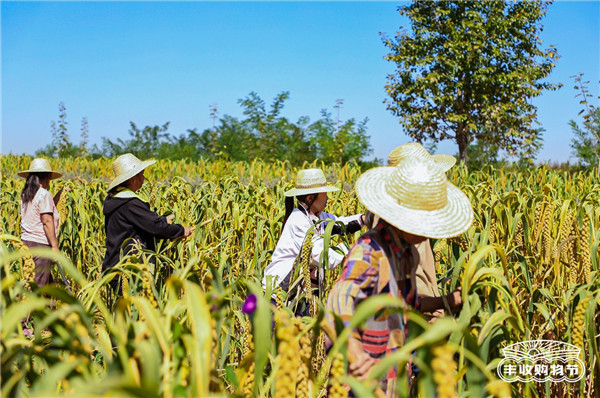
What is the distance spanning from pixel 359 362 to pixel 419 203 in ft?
1.62

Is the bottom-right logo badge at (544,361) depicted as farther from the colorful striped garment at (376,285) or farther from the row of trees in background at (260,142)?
the row of trees in background at (260,142)

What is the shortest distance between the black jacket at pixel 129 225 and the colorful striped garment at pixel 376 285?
193 centimetres

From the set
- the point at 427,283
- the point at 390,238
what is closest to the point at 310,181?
the point at 427,283

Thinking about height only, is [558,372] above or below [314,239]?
below

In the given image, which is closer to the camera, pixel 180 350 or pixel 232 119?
pixel 180 350

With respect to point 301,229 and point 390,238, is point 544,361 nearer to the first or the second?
point 390,238

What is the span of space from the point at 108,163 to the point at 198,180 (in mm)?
3655

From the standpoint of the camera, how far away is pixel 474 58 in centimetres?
1563

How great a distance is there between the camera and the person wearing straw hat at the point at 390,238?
155 cm

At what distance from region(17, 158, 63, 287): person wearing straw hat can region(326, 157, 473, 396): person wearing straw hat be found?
3.21 metres

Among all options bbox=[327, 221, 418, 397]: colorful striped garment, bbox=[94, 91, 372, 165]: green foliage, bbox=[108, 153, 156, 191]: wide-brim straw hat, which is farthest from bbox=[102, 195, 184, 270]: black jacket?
bbox=[94, 91, 372, 165]: green foliage

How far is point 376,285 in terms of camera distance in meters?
1.64

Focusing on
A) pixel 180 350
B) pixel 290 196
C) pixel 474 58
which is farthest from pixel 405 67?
pixel 180 350

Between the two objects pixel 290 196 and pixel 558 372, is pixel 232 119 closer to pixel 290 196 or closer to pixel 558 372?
pixel 290 196
